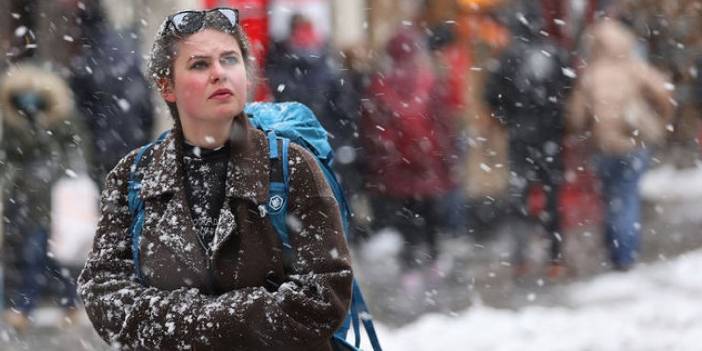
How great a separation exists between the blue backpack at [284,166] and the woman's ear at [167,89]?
0.13 meters

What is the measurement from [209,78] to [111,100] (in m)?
6.29

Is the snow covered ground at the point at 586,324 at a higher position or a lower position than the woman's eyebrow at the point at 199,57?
higher

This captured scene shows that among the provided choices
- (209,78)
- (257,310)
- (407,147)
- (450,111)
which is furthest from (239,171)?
(450,111)

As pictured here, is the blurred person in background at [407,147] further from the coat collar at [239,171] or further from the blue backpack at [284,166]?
the coat collar at [239,171]

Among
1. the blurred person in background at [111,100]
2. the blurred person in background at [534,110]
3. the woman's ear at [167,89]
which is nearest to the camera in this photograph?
the woman's ear at [167,89]

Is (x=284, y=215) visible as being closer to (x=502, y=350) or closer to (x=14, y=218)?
(x=502, y=350)

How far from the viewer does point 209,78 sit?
332 cm

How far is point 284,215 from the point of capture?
3.26m

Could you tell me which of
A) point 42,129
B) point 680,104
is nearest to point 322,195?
point 42,129

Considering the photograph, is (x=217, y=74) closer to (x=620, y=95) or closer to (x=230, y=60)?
(x=230, y=60)

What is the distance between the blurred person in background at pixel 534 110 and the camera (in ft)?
34.1

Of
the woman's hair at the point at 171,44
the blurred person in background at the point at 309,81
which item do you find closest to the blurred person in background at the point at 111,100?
the blurred person in background at the point at 309,81

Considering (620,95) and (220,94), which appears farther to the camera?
(620,95)

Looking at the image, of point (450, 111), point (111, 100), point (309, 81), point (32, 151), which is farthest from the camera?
point (309, 81)
